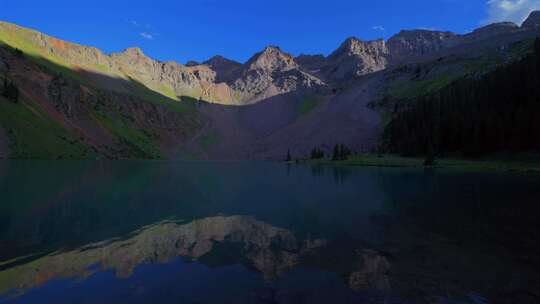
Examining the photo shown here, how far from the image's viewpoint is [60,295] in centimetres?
1262

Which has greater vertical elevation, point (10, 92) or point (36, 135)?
point (10, 92)

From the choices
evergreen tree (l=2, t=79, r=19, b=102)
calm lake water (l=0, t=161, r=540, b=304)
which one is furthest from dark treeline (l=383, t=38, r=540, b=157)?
evergreen tree (l=2, t=79, r=19, b=102)

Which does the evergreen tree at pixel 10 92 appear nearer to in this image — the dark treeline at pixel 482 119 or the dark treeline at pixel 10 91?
the dark treeline at pixel 10 91

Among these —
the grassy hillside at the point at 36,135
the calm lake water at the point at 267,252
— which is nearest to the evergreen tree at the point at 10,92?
the grassy hillside at the point at 36,135

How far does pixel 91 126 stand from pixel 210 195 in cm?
18393

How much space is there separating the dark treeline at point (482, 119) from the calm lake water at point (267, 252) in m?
97.5

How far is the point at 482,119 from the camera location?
12456 centimetres

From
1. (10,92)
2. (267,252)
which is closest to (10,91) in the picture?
(10,92)

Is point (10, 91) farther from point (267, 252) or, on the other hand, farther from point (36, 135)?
point (267, 252)

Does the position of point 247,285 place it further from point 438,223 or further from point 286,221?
point 438,223

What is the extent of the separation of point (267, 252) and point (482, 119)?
133 meters

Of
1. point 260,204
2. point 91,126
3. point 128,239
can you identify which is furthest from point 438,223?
point 91,126

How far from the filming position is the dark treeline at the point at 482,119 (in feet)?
371

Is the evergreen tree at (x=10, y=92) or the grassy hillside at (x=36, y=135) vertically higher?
the evergreen tree at (x=10, y=92)
